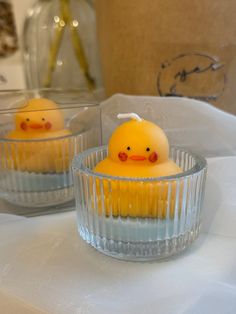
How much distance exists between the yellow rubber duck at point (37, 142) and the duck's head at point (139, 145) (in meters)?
0.10

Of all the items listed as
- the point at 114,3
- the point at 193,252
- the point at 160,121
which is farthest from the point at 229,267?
the point at 114,3

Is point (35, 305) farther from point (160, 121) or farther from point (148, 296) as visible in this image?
point (160, 121)

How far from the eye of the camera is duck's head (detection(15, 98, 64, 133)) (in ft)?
1.18

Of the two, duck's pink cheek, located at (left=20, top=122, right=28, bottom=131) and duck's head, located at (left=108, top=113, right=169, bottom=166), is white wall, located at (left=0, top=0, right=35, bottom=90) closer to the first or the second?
duck's pink cheek, located at (left=20, top=122, right=28, bottom=131)

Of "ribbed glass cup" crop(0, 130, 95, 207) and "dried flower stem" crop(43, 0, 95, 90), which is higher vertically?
"dried flower stem" crop(43, 0, 95, 90)

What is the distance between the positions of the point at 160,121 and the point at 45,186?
0.13 meters

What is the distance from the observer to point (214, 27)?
381 mm

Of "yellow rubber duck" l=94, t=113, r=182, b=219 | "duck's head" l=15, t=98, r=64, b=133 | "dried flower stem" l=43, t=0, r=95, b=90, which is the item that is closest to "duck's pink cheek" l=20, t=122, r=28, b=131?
"duck's head" l=15, t=98, r=64, b=133

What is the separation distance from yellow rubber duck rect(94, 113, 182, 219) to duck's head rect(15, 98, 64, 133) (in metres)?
0.10

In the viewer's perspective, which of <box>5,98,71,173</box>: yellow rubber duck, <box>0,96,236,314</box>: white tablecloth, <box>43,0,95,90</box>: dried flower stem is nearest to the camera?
<box>0,96,236,314</box>: white tablecloth

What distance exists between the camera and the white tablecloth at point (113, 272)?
0.74 ft

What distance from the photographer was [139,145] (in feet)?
0.90

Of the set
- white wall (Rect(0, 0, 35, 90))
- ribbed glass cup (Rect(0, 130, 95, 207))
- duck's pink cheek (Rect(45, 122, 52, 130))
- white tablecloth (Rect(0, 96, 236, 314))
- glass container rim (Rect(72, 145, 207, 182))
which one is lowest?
white tablecloth (Rect(0, 96, 236, 314))

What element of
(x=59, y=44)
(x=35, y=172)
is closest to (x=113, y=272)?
(x=35, y=172)
